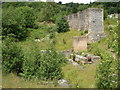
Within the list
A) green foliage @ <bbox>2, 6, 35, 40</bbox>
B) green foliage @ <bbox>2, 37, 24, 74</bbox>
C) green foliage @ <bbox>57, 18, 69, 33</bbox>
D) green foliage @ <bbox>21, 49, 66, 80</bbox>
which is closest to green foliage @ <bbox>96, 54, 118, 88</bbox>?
green foliage @ <bbox>21, 49, 66, 80</bbox>

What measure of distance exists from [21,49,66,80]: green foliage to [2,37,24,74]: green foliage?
21.4 inches

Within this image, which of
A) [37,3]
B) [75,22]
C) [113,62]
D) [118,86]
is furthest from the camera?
[37,3]

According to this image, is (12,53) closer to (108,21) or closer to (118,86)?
(118,86)

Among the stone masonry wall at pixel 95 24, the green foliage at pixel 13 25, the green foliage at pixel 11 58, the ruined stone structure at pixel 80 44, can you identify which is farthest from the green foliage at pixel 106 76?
the green foliage at pixel 13 25

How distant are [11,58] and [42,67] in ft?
5.77

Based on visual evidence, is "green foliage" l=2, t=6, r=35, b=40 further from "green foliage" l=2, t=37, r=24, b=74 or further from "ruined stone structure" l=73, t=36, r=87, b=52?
"green foliage" l=2, t=37, r=24, b=74

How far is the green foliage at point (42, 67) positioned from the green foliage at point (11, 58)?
54cm

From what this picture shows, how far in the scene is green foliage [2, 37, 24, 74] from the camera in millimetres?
8812

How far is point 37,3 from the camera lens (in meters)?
48.3

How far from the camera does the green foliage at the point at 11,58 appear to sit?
881 centimetres

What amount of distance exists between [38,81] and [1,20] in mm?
13351

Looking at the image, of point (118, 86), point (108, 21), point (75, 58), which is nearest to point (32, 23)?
point (108, 21)

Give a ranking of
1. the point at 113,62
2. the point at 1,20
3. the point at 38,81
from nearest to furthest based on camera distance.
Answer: the point at 113,62 < the point at 38,81 < the point at 1,20

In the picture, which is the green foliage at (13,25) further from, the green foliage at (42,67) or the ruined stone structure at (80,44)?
the green foliage at (42,67)
